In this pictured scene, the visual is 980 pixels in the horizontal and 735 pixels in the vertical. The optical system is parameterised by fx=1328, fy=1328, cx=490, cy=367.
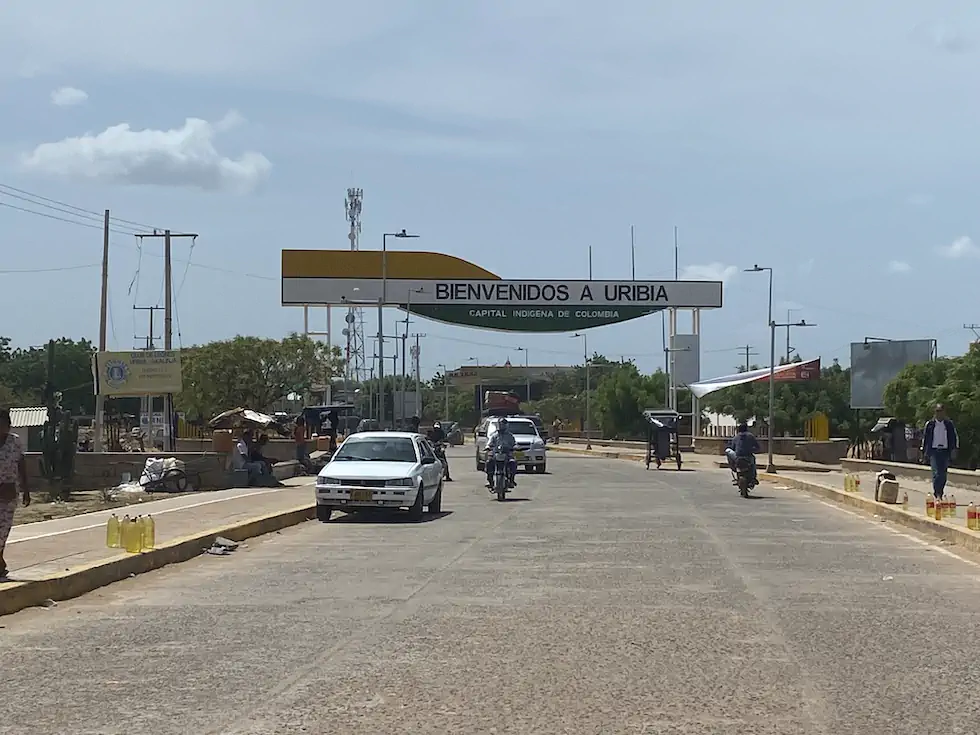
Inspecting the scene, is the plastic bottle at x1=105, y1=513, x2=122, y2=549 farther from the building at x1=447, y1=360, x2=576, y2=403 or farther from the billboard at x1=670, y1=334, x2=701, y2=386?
the building at x1=447, y1=360, x2=576, y2=403

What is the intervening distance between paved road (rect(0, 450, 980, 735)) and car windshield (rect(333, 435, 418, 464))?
15.3 feet

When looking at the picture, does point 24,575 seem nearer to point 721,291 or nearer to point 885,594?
point 885,594

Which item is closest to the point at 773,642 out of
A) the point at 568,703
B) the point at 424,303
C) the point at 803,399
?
the point at 568,703

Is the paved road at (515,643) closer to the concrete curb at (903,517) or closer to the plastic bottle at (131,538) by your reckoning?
the plastic bottle at (131,538)

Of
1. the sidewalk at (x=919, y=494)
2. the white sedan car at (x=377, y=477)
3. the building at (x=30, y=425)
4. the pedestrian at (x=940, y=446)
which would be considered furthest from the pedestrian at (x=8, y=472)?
the building at (x=30, y=425)

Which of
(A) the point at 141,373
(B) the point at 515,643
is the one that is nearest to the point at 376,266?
(A) the point at 141,373

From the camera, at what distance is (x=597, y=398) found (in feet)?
332

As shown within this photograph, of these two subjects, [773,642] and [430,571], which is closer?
[773,642]

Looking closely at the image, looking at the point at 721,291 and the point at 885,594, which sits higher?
the point at 721,291

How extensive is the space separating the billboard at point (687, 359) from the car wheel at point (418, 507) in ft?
159

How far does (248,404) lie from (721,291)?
24721 mm

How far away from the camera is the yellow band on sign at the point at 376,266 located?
6156cm

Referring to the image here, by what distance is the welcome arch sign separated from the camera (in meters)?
61.8

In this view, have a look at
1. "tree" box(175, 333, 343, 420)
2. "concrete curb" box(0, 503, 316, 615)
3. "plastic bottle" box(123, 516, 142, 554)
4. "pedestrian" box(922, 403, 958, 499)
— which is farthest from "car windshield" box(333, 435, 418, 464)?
"tree" box(175, 333, 343, 420)
